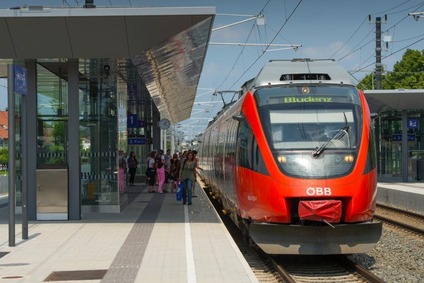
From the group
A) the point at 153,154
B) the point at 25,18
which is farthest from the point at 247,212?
the point at 153,154

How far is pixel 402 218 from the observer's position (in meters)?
19.8

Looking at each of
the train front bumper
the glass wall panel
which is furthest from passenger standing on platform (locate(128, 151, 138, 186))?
the train front bumper

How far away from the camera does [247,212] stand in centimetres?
1130

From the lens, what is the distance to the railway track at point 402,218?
1636cm

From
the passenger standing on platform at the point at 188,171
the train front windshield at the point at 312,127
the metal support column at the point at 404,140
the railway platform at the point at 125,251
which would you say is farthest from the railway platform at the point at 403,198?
the train front windshield at the point at 312,127

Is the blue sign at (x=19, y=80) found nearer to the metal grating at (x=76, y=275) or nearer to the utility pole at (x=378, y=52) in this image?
the metal grating at (x=76, y=275)

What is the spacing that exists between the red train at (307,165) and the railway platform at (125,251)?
0.92 m

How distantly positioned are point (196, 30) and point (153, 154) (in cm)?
1374

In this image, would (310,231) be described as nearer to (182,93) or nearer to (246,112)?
(246,112)

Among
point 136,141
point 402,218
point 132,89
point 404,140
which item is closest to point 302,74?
point 402,218

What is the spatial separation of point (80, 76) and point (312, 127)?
25.2ft

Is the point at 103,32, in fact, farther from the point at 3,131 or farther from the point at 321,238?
the point at 3,131

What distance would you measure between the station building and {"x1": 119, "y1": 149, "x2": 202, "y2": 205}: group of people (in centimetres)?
198

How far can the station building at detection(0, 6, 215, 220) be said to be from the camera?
13.3 metres
